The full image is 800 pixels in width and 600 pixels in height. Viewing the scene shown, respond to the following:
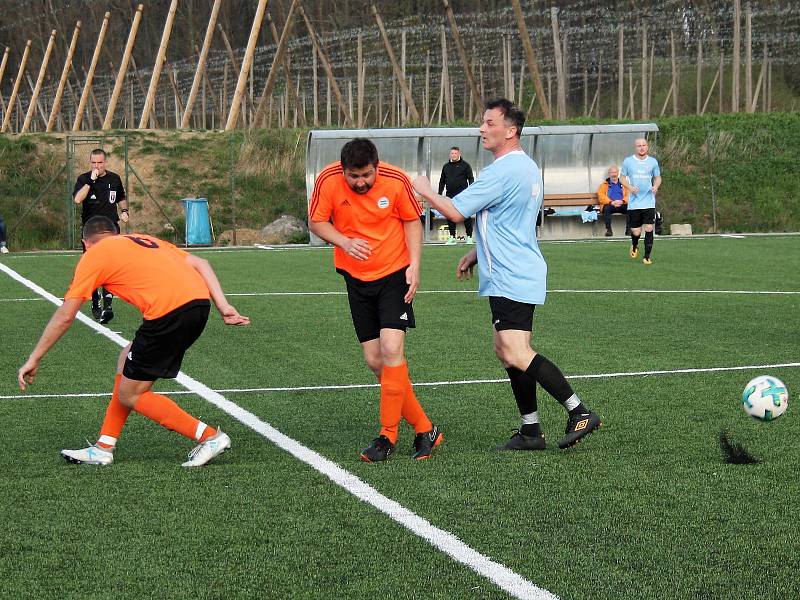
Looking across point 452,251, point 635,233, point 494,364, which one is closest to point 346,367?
point 494,364

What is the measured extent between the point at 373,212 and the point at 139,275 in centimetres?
125

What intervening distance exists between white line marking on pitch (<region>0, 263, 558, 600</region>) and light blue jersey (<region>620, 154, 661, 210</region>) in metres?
12.7

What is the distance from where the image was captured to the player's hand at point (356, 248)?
265 inches

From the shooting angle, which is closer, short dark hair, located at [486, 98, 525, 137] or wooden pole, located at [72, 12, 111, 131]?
short dark hair, located at [486, 98, 525, 137]

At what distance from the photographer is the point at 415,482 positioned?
615 centimetres

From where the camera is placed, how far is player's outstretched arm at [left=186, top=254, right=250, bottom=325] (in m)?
6.35

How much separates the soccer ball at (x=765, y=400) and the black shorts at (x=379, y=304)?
5.81 ft

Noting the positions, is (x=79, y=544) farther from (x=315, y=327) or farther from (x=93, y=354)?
(x=315, y=327)

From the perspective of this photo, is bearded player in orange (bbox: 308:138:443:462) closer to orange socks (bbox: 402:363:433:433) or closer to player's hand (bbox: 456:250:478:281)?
orange socks (bbox: 402:363:433:433)

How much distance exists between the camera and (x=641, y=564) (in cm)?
469

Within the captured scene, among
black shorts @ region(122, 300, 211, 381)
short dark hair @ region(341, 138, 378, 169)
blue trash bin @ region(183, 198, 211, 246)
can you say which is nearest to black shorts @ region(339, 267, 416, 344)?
short dark hair @ region(341, 138, 378, 169)

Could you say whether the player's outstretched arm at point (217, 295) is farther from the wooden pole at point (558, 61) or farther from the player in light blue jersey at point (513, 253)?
the wooden pole at point (558, 61)

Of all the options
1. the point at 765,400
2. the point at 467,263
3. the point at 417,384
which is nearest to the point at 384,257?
the point at 467,263

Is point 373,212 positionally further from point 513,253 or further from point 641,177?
point 641,177
